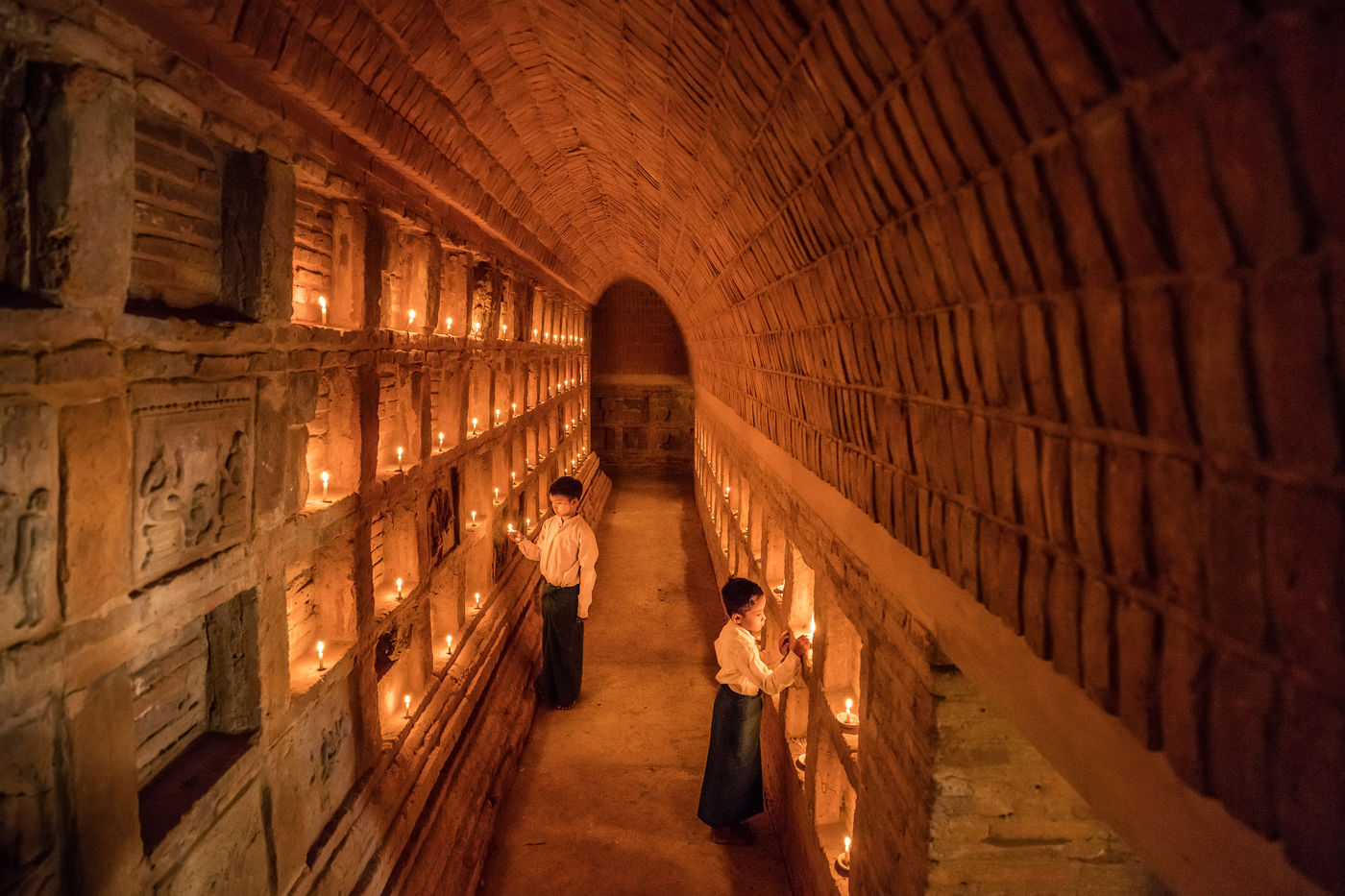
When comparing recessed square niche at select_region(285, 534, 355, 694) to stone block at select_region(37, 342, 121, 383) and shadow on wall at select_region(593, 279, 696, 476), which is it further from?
shadow on wall at select_region(593, 279, 696, 476)

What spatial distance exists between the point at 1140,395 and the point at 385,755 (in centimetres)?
403

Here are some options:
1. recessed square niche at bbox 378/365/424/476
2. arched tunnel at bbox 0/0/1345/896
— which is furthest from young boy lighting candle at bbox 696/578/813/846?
recessed square niche at bbox 378/365/424/476

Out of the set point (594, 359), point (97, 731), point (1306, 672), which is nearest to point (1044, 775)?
point (1306, 672)

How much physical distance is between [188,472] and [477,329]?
371 cm

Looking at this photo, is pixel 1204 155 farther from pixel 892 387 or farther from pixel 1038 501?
pixel 892 387

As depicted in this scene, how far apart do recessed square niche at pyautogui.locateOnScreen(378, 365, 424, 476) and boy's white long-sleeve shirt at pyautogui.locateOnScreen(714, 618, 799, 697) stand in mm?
2235

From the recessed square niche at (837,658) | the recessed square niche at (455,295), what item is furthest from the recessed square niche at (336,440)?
the recessed square niche at (837,658)

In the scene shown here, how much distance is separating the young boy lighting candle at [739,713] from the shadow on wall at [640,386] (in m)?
11.9

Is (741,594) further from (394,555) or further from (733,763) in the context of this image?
(394,555)

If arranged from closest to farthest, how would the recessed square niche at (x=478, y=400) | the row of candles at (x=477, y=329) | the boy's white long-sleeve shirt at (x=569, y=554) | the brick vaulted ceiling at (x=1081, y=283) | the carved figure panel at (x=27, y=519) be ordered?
1. the brick vaulted ceiling at (x=1081, y=283)
2. the carved figure panel at (x=27, y=519)
3. the row of candles at (x=477, y=329)
4. the recessed square niche at (x=478, y=400)
5. the boy's white long-sleeve shirt at (x=569, y=554)

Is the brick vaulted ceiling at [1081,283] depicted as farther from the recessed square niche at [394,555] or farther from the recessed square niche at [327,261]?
the recessed square niche at [394,555]

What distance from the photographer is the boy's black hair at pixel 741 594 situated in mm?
4523

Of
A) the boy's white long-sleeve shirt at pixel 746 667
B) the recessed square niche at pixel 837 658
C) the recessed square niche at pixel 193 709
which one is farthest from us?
the boy's white long-sleeve shirt at pixel 746 667

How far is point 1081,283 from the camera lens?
1.24 meters
